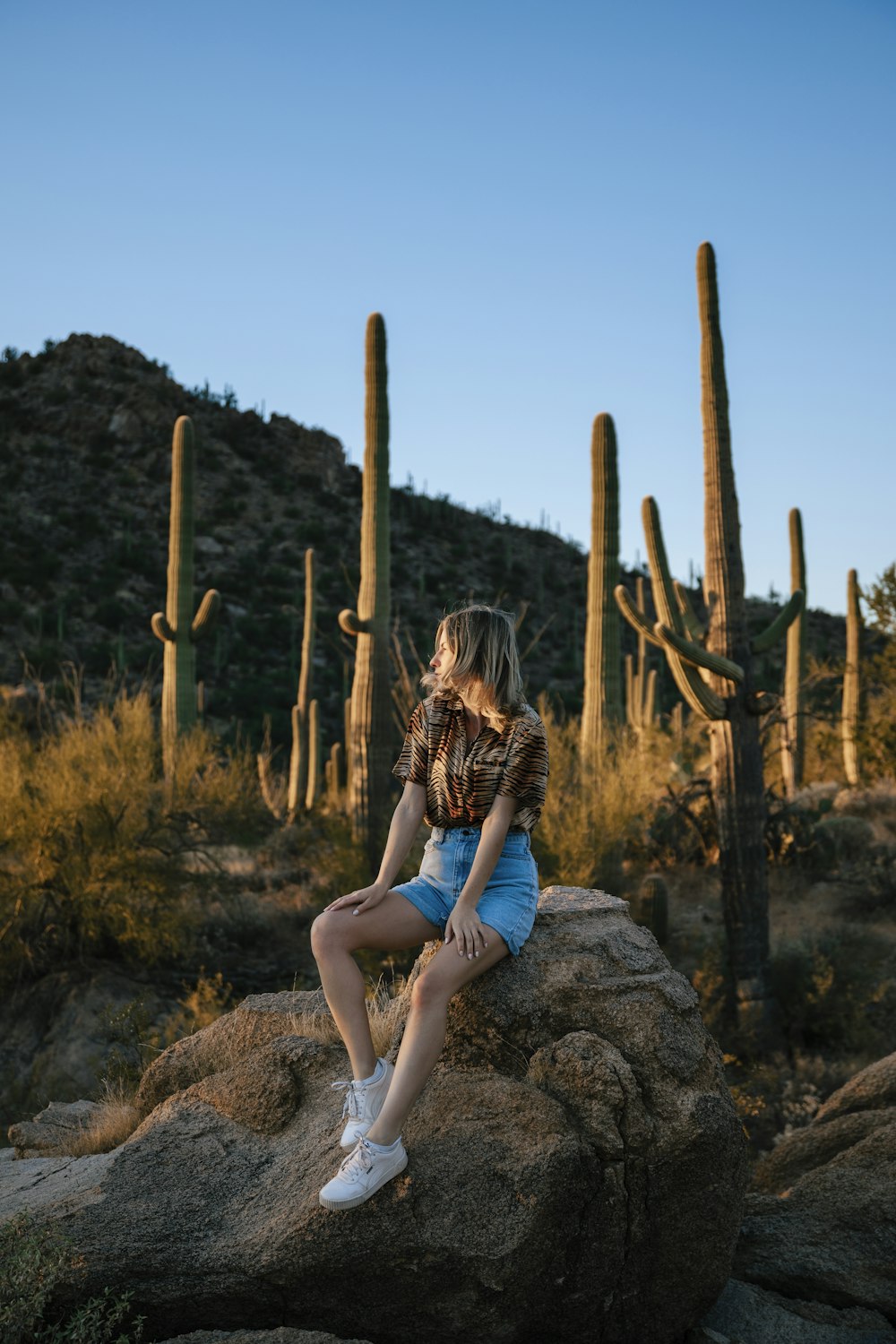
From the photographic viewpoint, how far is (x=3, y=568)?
29.8m

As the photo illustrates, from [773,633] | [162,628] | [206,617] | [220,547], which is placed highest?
[220,547]

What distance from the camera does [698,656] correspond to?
31.5 ft

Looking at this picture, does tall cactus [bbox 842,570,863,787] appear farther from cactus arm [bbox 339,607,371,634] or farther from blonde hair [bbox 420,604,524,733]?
blonde hair [bbox 420,604,524,733]

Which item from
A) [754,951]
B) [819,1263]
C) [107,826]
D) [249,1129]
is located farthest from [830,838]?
[249,1129]

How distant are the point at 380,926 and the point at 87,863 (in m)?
7.18

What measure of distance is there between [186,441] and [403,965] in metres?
9.16

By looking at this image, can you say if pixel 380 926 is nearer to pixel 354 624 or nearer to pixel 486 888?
pixel 486 888

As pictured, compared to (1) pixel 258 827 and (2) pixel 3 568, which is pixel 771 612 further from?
(1) pixel 258 827

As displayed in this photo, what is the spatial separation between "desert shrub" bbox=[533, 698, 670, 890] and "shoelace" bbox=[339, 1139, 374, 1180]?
667 cm

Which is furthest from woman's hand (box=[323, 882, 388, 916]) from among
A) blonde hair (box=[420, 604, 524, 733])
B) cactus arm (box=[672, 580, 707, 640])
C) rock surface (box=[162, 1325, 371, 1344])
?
cactus arm (box=[672, 580, 707, 640])

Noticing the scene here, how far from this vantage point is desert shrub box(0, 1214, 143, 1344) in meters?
3.26

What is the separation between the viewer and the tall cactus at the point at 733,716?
32.5 feet

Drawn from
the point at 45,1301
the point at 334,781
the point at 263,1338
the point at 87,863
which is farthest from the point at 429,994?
the point at 334,781

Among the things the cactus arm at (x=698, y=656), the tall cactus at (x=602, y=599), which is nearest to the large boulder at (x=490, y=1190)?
the cactus arm at (x=698, y=656)
